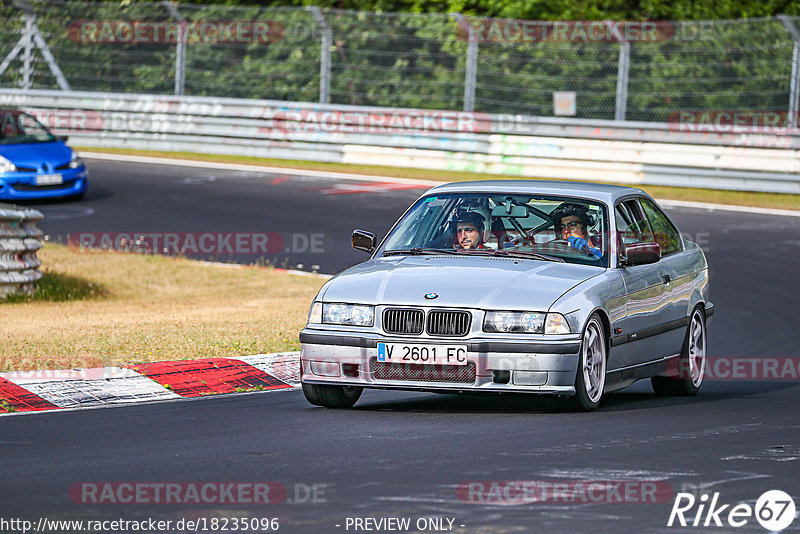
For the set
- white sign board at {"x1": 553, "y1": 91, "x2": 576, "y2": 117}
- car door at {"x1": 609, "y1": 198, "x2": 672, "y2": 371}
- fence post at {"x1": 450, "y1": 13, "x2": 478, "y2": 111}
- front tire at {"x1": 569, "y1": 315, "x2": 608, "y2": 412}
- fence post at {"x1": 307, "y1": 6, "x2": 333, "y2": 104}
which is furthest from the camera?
fence post at {"x1": 307, "y1": 6, "x2": 333, "y2": 104}

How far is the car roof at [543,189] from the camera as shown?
972 cm

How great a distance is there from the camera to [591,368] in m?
8.73

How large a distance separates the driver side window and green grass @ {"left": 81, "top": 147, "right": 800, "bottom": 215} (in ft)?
39.3

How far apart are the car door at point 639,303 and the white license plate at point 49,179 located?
13.6 metres

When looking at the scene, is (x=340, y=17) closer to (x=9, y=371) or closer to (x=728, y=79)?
(x=728, y=79)

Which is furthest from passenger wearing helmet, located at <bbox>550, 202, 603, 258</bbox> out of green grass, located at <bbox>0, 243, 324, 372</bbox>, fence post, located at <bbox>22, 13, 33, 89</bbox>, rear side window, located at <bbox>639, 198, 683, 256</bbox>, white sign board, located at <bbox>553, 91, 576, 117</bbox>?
fence post, located at <bbox>22, 13, 33, 89</bbox>

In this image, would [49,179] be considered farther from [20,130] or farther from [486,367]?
[486,367]

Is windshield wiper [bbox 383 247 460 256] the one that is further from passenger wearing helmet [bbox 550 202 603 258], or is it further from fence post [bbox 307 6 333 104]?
fence post [bbox 307 6 333 104]

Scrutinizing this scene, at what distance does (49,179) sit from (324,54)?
256 inches

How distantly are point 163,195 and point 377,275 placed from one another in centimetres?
1419

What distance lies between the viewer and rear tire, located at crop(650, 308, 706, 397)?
1032 centimetres

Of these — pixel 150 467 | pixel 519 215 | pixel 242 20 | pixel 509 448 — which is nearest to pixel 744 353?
pixel 519 215

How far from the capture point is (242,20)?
28.4 metres

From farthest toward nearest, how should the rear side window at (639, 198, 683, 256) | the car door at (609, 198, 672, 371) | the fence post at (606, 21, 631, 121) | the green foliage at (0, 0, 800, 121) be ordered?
the fence post at (606, 21, 631, 121)
the green foliage at (0, 0, 800, 121)
the rear side window at (639, 198, 683, 256)
the car door at (609, 198, 672, 371)
